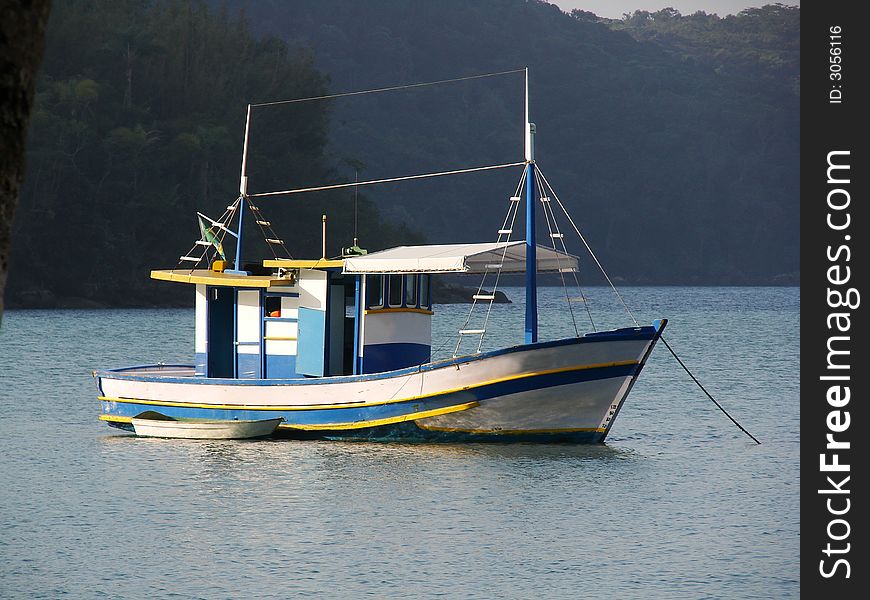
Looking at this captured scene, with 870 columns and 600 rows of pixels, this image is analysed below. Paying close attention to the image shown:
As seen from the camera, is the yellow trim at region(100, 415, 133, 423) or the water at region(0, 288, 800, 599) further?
the yellow trim at region(100, 415, 133, 423)

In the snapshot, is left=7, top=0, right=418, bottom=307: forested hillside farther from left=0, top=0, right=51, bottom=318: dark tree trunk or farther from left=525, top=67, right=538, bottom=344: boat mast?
left=0, top=0, right=51, bottom=318: dark tree trunk

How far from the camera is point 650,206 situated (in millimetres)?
176375

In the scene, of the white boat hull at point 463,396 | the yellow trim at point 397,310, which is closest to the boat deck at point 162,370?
the white boat hull at point 463,396

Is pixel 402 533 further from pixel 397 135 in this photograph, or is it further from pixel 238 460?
pixel 397 135

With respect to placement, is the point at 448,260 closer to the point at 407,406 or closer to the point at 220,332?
the point at 407,406

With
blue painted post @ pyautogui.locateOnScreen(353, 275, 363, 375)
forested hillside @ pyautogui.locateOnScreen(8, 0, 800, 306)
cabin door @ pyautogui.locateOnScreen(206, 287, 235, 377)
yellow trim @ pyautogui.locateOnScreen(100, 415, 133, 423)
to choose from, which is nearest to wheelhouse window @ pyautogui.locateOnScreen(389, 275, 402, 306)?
blue painted post @ pyautogui.locateOnScreen(353, 275, 363, 375)

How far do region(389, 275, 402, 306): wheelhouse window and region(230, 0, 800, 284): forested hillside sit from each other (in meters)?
138

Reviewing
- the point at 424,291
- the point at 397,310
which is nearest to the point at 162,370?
the point at 397,310

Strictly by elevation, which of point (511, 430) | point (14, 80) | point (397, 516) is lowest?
point (397, 516)

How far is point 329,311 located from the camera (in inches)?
922

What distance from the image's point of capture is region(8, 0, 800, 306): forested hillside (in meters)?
87.9

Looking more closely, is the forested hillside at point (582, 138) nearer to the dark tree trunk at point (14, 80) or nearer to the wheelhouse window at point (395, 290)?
the wheelhouse window at point (395, 290)

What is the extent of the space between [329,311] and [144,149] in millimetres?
70658
